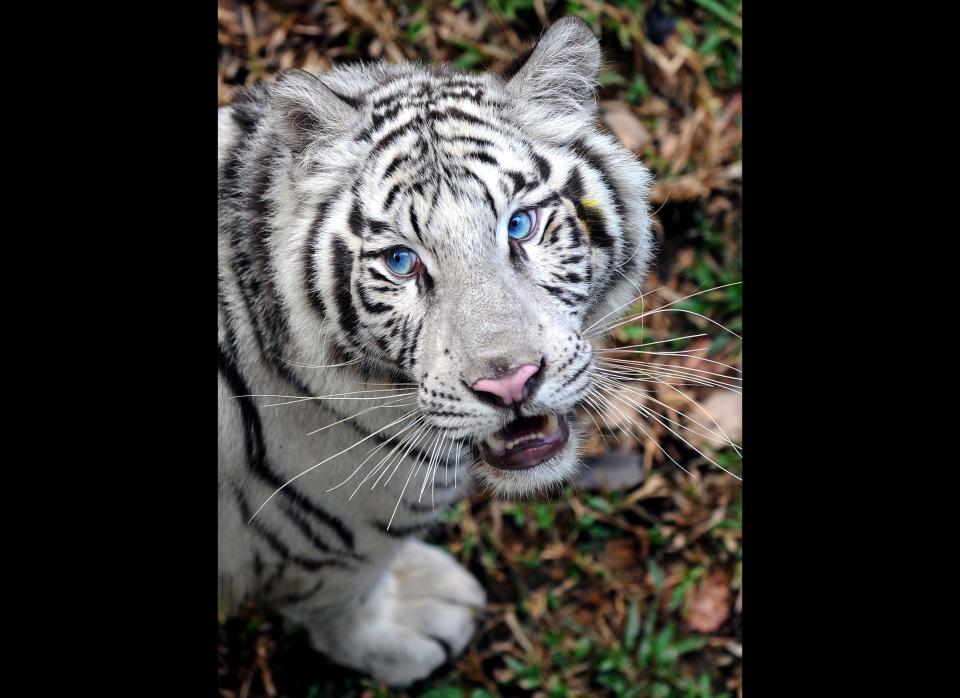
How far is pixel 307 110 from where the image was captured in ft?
3.83

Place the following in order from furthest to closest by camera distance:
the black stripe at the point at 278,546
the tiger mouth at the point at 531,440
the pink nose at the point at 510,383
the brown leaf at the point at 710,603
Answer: the brown leaf at the point at 710,603 → the black stripe at the point at 278,546 → the tiger mouth at the point at 531,440 → the pink nose at the point at 510,383

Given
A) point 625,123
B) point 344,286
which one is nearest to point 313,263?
point 344,286

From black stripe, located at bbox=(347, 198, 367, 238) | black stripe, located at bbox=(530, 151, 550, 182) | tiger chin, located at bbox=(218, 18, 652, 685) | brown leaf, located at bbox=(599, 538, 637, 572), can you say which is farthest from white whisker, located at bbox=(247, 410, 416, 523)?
brown leaf, located at bbox=(599, 538, 637, 572)

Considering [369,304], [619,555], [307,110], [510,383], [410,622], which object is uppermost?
[307,110]

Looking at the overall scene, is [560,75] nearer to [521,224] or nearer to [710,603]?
[521,224]

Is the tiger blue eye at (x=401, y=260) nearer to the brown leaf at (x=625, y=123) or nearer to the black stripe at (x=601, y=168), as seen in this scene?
the black stripe at (x=601, y=168)

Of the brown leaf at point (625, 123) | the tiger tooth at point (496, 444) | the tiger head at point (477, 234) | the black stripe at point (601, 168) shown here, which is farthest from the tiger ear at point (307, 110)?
the brown leaf at point (625, 123)

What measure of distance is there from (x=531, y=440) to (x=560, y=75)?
516 millimetres

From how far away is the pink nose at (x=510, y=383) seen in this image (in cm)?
108
